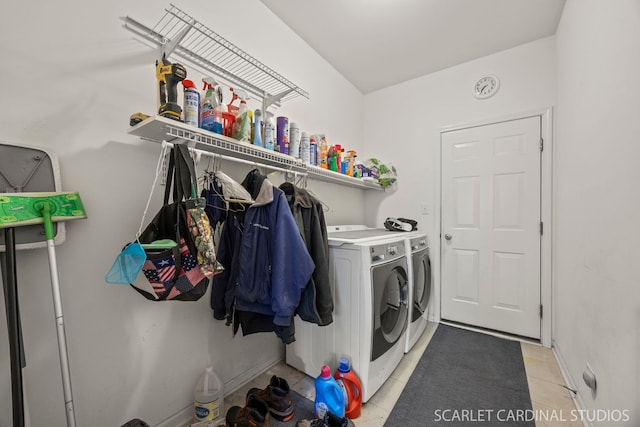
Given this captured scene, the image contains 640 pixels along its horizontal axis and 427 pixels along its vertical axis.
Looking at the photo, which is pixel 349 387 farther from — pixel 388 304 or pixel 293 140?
pixel 293 140

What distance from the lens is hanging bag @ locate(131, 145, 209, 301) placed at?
3.08ft

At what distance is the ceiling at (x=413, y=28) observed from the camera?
1.89 m

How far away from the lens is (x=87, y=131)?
1.07m

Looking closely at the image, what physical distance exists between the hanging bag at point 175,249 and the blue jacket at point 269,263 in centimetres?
25

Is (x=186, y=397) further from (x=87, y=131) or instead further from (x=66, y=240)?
(x=87, y=131)

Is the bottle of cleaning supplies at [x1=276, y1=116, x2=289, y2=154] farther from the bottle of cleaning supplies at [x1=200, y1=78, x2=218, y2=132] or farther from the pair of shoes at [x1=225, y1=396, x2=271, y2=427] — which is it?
the pair of shoes at [x1=225, y1=396, x2=271, y2=427]

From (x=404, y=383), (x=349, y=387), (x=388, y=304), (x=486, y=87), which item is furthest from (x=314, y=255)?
(x=486, y=87)

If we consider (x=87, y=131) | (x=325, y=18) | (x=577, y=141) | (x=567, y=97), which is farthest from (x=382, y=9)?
(x=87, y=131)

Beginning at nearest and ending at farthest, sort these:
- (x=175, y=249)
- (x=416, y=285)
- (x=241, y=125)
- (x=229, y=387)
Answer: (x=175, y=249) → (x=241, y=125) → (x=229, y=387) → (x=416, y=285)

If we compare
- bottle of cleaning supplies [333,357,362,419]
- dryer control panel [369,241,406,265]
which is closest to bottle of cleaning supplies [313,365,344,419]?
bottle of cleaning supplies [333,357,362,419]

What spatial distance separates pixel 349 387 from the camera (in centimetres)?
141

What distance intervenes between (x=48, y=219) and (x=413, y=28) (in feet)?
8.52

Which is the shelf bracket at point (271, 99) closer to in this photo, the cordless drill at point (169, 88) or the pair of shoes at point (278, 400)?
the cordless drill at point (169, 88)

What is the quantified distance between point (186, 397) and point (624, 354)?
1.98 meters
